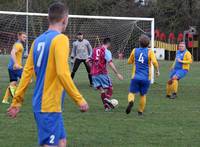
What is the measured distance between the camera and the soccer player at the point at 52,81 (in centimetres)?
563

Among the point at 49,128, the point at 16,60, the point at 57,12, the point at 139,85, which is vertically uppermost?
the point at 57,12

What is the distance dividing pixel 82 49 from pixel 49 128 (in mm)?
14352

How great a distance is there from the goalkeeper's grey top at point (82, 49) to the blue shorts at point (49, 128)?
560 inches

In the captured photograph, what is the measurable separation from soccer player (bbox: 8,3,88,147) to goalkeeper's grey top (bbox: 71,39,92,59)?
1409 cm

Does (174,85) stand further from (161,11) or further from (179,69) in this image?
(161,11)

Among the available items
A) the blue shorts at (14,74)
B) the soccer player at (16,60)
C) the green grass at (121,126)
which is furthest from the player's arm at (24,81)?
the blue shorts at (14,74)

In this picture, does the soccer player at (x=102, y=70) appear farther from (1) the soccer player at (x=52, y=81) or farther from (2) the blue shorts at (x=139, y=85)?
(1) the soccer player at (x=52, y=81)

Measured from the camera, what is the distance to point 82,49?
1998 centimetres

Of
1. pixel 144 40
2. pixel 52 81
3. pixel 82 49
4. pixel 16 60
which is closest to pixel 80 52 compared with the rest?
pixel 82 49

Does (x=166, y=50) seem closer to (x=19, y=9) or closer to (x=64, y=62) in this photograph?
(x=19, y=9)

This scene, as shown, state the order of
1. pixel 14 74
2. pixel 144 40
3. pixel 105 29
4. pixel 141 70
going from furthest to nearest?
pixel 105 29 < pixel 14 74 < pixel 141 70 < pixel 144 40

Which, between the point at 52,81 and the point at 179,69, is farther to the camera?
the point at 179,69

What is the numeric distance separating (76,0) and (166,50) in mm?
11050

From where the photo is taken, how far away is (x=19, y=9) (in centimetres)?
5681
